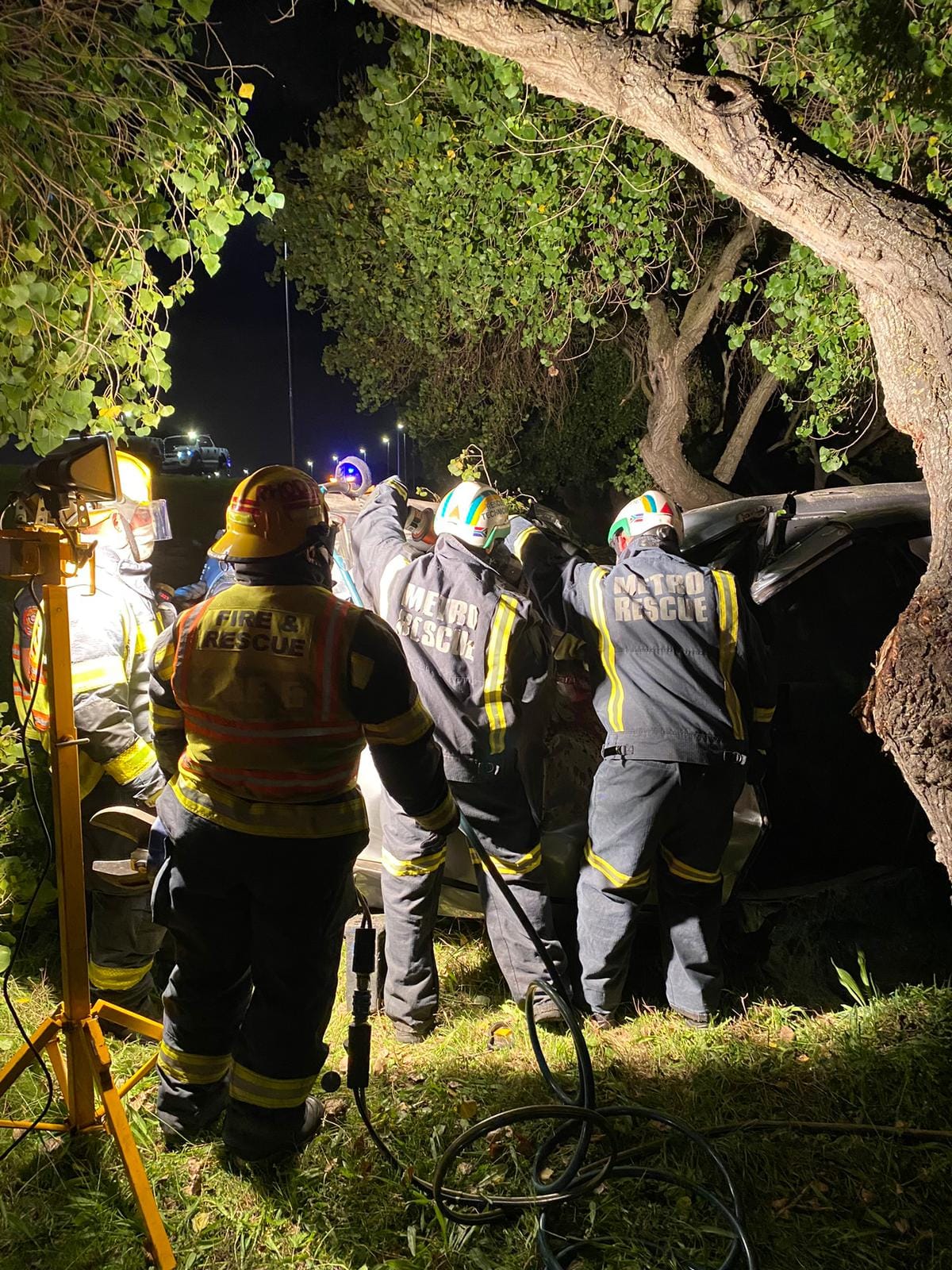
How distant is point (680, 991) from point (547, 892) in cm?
72

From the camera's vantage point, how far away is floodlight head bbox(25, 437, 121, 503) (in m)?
2.34

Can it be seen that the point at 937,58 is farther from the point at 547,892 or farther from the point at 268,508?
the point at 547,892

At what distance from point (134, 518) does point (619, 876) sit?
274 cm

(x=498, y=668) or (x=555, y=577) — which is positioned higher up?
(x=555, y=577)

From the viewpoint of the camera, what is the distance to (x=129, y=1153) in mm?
2303

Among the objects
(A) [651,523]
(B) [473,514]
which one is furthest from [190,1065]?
(A) [651,523]

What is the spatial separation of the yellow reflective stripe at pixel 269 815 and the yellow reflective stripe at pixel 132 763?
2.82ft

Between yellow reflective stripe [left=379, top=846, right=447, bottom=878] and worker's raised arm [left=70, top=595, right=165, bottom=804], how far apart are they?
3.43ft

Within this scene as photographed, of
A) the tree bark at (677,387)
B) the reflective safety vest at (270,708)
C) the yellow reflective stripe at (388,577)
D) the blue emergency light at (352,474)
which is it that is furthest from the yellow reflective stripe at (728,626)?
the tree bark at (677,387)

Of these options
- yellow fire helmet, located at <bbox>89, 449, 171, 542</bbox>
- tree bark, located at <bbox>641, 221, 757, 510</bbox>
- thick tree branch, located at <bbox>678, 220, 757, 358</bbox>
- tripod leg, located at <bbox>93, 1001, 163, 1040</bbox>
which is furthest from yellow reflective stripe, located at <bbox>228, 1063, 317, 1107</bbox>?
thick tree branch, located at <bbox>678, 220, 757, 358</bbox>

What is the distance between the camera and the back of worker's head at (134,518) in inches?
136

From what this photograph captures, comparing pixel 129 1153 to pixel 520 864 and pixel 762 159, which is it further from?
pixel 762 159

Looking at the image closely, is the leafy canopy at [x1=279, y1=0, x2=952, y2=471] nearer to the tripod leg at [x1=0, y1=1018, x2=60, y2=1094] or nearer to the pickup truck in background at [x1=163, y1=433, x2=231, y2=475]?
the tripod leg at [x1=0, y1=1018, x2=60, y2=1094]

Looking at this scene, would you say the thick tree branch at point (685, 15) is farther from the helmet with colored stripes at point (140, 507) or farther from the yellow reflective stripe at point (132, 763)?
the yellow reflective stripe at point (132, 763)
